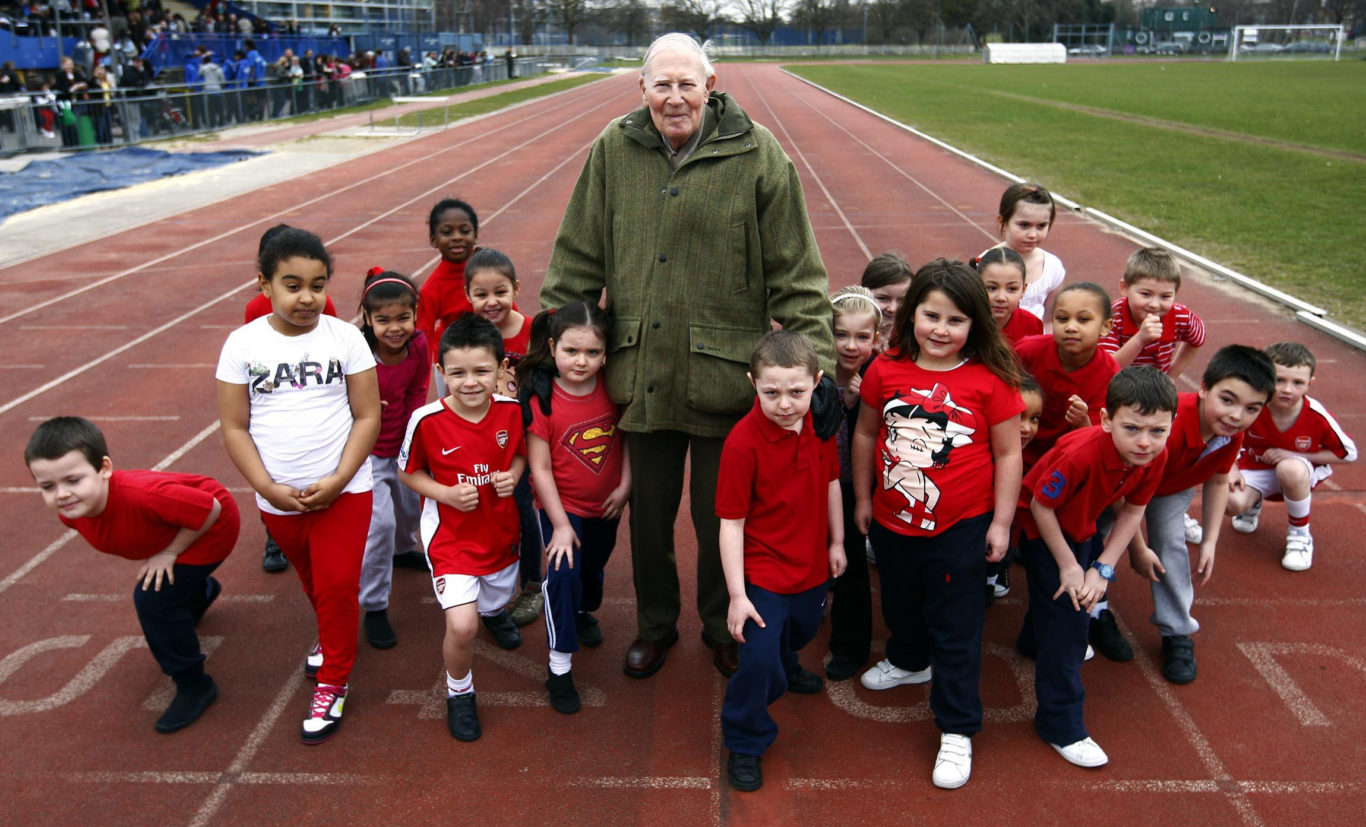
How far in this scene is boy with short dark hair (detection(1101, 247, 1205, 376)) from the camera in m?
4.13

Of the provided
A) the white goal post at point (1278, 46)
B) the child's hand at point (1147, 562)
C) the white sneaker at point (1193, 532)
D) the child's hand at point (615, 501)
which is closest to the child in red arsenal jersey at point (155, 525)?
the child's hand at point (615, 501)

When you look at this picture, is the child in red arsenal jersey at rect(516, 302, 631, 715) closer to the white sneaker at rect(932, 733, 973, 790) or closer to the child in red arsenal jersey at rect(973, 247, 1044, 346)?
the white sneaker at rect(932, 733, 973, 790)

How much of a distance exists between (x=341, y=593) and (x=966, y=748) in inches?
83.4

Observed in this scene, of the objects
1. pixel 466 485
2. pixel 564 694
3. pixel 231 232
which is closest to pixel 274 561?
pixel 466 485

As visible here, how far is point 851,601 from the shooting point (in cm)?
379

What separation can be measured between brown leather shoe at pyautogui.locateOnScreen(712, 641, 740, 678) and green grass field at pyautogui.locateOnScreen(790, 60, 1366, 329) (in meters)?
7.17

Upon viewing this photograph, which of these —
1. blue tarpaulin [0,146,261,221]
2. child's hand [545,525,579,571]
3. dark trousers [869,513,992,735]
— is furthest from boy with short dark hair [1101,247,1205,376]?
blue tarpaulin [0,146,261,221]

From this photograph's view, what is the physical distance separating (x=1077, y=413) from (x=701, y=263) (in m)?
1.50

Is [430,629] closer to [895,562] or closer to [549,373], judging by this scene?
[549,373]

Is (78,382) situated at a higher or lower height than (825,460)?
lower

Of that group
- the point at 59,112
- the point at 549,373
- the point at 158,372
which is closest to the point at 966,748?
the point at 549,373

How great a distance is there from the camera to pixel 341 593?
343cm

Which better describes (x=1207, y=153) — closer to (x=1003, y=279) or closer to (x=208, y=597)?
(x=1003, y=279)

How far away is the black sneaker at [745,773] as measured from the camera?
3.16 meters
